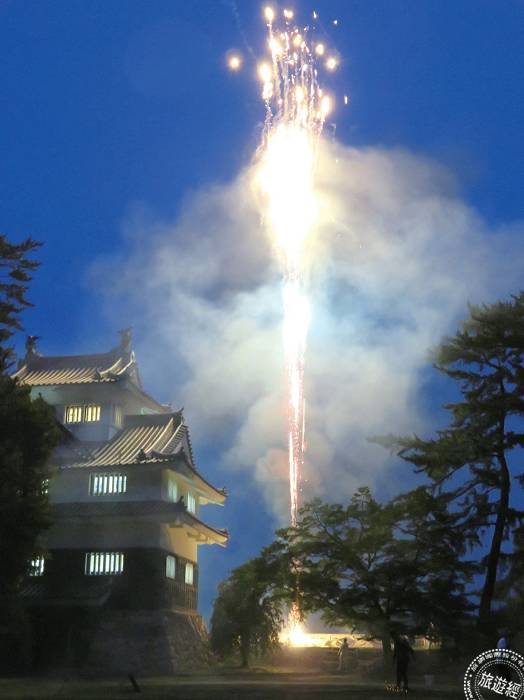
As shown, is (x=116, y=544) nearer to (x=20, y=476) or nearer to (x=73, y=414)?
(x=73, y=414)

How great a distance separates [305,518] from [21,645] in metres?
14.7

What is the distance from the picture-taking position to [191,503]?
1528 inches

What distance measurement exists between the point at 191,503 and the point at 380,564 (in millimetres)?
16839

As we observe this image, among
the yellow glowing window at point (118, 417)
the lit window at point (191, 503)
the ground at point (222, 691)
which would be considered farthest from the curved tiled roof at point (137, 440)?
the ground at point (222, 691)

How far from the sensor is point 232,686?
73.8 feet

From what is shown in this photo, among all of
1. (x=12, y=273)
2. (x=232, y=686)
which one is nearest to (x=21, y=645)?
(x=232, y=686)

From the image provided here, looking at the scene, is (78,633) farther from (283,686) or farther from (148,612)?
(283,686)

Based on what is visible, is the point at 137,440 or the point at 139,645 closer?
the point at 139,645

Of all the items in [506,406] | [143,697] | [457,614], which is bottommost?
[143,697]

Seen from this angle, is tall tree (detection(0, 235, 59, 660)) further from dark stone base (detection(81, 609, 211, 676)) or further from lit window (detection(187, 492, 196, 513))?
lit window (detection(187, 492, 196, 513))

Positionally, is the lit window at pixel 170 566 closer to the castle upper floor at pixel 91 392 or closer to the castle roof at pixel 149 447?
the castle roof at pixel 149 447

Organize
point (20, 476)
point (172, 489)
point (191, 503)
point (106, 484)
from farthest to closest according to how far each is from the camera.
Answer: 1. point (191, 503)
2. point (172, 489)
3. point (106, 484)
4. point (20, 476)

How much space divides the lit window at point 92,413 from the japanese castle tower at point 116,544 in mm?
55

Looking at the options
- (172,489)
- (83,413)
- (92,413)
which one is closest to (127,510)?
(172,489)
